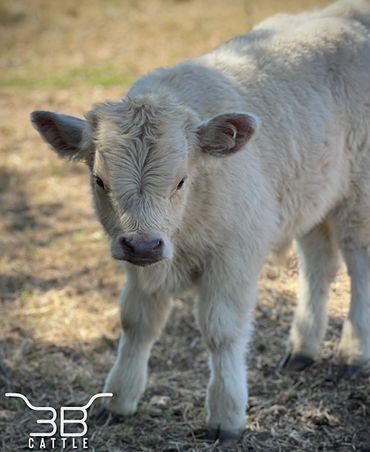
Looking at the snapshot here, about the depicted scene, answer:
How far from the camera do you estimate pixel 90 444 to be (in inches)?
206

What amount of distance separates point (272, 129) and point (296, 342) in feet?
5.31

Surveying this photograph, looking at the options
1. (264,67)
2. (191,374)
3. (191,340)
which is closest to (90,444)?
(191,374)

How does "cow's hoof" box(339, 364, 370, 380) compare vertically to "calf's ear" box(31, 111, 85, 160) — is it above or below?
below

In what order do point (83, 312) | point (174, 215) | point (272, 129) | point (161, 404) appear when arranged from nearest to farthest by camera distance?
point (174, 215) → point (272, 129) → point (161, 404) → point (83, 312)

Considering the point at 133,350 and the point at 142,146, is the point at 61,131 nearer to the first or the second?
the point at 142,146

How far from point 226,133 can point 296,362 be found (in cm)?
204

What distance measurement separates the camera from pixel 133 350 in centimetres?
562

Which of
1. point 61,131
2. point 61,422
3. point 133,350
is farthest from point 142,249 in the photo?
point 61,422

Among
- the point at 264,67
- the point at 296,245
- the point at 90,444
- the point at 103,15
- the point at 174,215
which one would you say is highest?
the point at 103,15

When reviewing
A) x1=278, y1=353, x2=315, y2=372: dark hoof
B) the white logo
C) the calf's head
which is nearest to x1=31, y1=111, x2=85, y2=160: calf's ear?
the calf's head

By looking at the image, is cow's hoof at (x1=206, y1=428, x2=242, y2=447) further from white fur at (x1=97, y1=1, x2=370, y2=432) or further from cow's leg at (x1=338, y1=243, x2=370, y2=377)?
cow's leg at (x1=338, y1=243, x2=370, y2=377)

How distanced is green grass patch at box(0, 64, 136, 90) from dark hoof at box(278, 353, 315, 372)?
755 centimetres

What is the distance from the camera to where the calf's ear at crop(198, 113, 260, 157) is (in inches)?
186

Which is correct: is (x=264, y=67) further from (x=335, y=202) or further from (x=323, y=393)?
(x=323, y=393)
